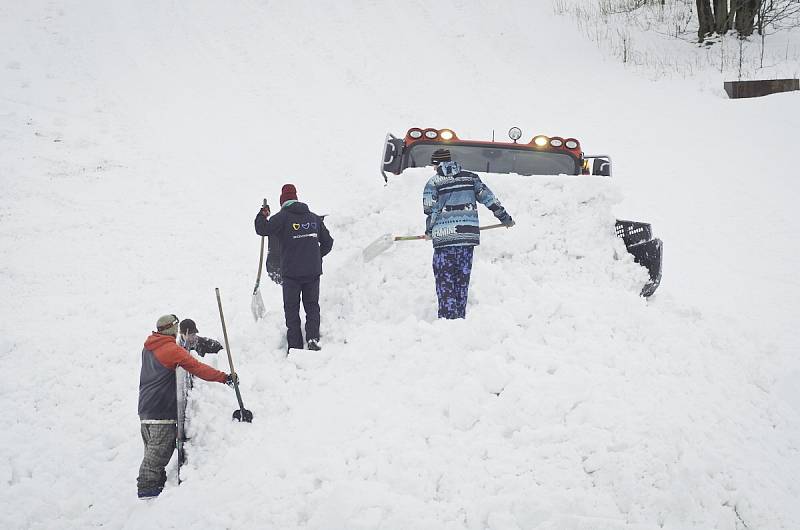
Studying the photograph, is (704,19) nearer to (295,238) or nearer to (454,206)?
(454,206)

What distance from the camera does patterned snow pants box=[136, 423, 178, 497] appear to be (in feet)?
13.4

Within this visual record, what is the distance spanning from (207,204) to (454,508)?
8.42m

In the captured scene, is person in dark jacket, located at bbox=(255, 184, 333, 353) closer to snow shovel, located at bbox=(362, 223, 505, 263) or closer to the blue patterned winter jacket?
snow shovel, located at bbox=(362, 223, 505, 263)

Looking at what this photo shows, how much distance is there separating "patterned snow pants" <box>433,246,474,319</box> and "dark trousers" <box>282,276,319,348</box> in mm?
1180

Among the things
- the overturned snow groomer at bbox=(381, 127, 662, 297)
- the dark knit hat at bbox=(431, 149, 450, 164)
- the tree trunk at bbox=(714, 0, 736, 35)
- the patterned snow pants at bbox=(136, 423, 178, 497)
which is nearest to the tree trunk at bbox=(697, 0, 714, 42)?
the tree trunk at bbox=(714, 0, 736, 35)

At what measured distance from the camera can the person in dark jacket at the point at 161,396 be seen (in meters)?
4.15

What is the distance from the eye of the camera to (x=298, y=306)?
520 cm

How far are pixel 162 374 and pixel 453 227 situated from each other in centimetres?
257

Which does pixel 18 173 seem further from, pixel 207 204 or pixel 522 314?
pixel 522 314

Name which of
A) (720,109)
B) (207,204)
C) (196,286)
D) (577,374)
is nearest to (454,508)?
(577,374)

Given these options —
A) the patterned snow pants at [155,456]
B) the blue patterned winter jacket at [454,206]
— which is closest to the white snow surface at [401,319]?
the patterned snow pants at [155,456]

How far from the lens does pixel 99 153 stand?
11461mm

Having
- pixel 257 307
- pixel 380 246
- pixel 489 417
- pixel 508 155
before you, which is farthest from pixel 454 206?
pixel 508 155

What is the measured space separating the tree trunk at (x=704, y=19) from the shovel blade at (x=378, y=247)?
14.5m
